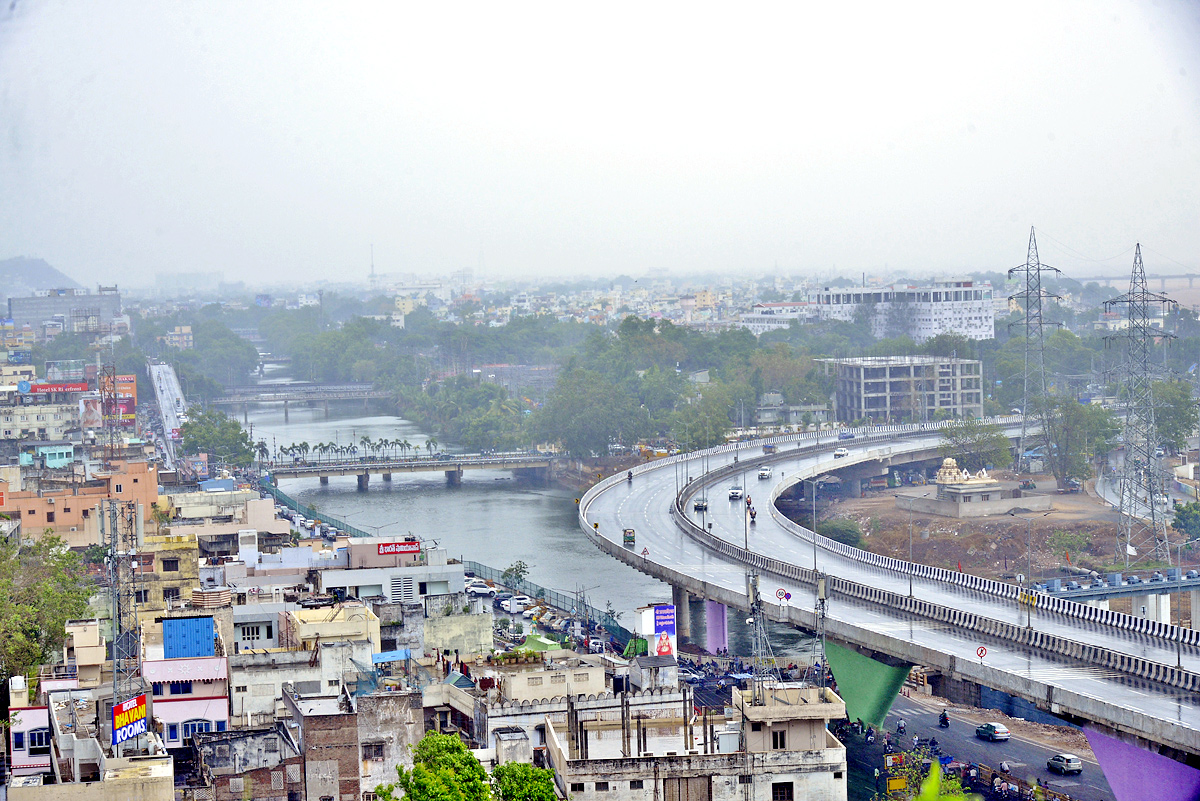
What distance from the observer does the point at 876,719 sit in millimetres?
17750

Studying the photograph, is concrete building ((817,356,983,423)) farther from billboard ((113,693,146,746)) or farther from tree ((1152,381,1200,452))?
billboard ((113,693,146,746))

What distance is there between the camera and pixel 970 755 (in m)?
17.0

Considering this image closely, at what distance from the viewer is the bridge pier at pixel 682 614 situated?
78.0 ft

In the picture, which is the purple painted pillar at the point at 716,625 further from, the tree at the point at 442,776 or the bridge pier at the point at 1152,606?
the tree at the point at 442,776

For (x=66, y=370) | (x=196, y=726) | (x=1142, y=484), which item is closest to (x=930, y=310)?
(x=66, y=370)

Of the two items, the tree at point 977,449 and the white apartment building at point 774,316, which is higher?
the white apartment building at point 774,316

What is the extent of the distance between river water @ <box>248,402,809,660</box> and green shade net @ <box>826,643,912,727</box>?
3.02 m

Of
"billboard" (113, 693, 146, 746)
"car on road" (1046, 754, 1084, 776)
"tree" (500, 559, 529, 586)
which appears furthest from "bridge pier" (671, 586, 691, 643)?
"billboard" (113, 693, 146, 746)

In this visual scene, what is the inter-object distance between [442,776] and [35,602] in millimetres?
9568

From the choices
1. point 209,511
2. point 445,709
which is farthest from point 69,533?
point 445,709

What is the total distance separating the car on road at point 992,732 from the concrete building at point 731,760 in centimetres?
632

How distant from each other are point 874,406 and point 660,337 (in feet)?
51.6

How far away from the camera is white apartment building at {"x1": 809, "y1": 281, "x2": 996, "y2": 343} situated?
72625mm

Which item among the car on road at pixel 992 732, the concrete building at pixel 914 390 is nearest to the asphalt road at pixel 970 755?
the car on road at pixel 992 732
